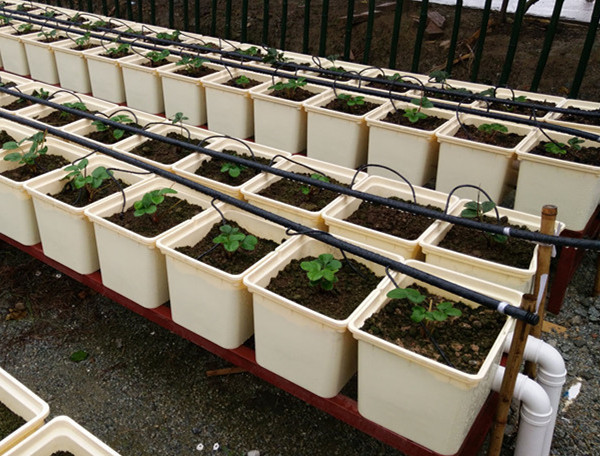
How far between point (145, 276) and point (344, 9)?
6.05 m

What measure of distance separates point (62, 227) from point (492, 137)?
2353 mm

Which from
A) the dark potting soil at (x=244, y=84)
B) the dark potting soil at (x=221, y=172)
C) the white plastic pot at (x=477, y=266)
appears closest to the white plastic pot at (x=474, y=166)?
the white plastic pot at (x=477, y=266)

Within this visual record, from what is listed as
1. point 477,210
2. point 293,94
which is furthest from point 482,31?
point 477,210

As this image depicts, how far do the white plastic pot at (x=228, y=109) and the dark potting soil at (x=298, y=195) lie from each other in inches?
46.9

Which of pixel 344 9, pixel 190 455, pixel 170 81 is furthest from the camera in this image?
pixel 344 9

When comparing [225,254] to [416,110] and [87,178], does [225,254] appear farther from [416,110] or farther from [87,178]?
[416,110]

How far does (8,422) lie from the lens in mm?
1731

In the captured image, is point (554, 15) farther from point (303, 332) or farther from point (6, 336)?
point (6, 336)

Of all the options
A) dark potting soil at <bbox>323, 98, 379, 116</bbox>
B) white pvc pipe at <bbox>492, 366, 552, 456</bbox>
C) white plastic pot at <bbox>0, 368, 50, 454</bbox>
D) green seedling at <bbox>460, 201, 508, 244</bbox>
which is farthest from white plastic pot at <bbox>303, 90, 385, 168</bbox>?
white plastic pot at <bbox>0, 368, 50, 454</bbox>

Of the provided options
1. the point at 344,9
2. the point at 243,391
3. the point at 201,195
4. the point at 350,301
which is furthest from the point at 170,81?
the point at 344,9

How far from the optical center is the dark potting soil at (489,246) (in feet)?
7.30

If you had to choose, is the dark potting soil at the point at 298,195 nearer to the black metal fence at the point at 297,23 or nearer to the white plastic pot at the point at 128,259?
the white plastic pot at the point at 128,259

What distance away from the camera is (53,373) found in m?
2.67

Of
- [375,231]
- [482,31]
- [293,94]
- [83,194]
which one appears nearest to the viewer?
[375,231]
